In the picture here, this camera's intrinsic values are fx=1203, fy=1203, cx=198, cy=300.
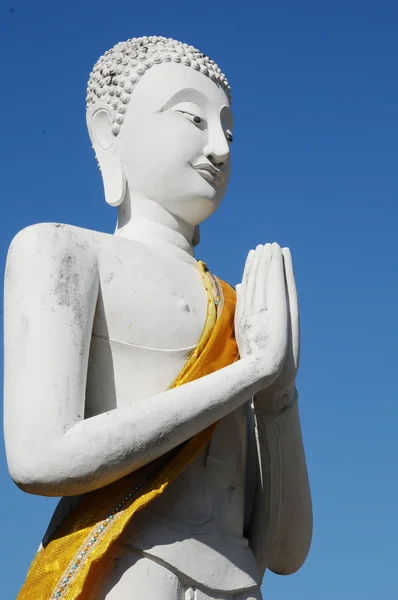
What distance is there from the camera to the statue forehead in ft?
22.2

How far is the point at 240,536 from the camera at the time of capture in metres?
6.31

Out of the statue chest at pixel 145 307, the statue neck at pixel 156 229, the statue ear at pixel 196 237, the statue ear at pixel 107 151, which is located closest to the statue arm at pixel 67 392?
the statue chest at pixel 145 307

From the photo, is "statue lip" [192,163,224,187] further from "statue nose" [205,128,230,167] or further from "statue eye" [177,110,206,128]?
"statue eye" [177,110,206,128]

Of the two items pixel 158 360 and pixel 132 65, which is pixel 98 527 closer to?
pixel 158 360

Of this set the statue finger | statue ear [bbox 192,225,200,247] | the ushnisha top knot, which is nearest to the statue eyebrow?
the ushnisha top knot

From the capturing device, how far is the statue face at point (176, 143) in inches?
263

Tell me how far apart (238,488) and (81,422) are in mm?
1135

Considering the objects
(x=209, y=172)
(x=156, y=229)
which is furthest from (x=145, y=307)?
(x=209, y=172)

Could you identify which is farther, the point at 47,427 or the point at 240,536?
the point at 240,536

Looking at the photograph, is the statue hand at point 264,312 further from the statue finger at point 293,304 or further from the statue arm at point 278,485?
the statue arm at point 278,485

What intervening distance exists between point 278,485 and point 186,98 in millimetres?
2218

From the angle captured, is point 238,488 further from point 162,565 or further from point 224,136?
point 224,136

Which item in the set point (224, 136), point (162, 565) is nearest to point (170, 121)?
point (224, 136)

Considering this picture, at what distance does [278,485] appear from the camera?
21.6 feet
